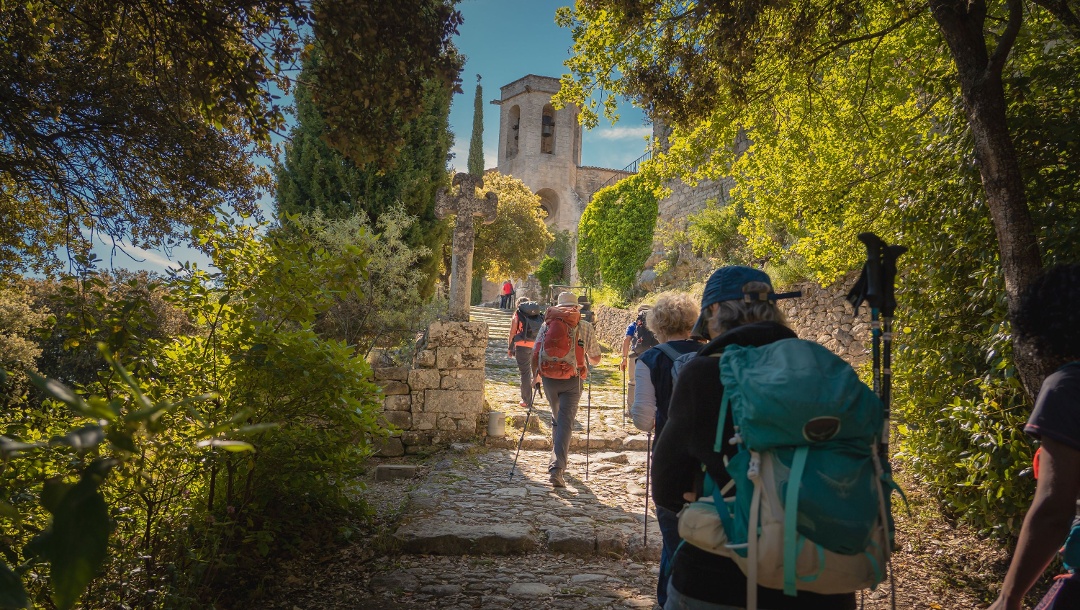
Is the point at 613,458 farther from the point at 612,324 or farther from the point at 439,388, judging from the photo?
the point at 612,324

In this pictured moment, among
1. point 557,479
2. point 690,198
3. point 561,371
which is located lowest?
point 557,479

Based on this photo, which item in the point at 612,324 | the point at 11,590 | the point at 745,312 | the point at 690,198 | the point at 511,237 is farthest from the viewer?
the point at 690,198

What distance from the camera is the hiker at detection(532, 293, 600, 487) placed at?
6.32 meters

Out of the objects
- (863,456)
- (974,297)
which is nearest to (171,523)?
(863,456)

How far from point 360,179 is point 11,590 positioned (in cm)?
1167

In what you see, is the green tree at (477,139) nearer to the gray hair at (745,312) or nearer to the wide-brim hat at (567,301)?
the wide-brim hat at (567,301)

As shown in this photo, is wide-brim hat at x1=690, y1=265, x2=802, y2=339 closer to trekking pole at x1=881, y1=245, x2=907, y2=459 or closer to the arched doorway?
trekking pole at x1=881, y1=245, x2=907, y2=459

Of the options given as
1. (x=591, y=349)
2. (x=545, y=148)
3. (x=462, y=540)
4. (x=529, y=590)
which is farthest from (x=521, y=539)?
(x=545, y=148)

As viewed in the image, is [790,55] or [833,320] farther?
[833,320]

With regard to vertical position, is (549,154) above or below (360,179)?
above

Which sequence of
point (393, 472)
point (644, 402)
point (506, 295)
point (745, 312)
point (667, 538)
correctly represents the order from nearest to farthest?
point (745, 312), point (667, 538), point (644, 402), point (393, 472), point (506, 295)

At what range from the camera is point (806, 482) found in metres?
1.60

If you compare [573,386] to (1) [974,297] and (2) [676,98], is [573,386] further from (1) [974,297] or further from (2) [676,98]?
(1) [974,297]

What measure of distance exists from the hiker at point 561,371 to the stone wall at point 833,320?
469cm
